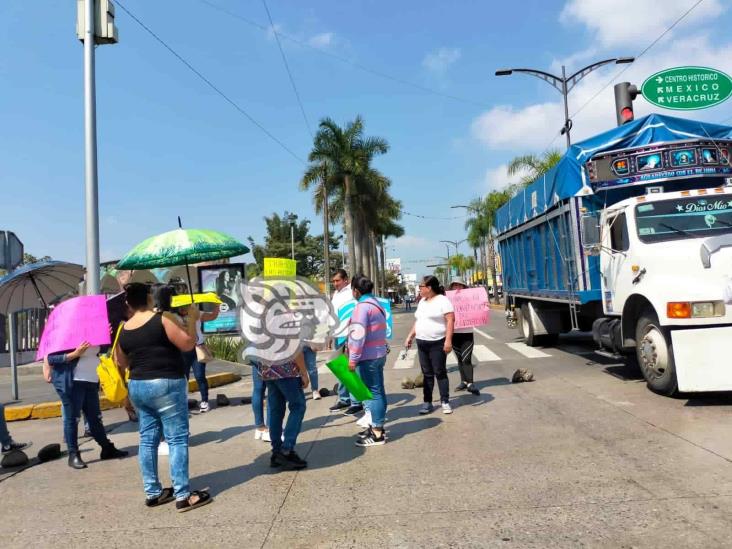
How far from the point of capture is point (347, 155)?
3506cm

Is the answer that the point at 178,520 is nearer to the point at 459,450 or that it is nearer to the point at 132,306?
the point at 132,306

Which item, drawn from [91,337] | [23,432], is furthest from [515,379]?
[23,432]

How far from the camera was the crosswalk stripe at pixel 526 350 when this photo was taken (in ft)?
39.7

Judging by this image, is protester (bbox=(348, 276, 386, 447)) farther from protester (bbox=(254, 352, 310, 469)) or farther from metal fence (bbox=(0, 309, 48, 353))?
metal fence (bbox=(0, 309, 48, 353))

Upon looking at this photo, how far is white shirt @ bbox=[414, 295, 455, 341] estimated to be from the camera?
23.2ft

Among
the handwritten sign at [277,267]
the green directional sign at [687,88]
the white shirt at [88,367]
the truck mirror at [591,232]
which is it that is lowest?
the white shirt at [88,367]

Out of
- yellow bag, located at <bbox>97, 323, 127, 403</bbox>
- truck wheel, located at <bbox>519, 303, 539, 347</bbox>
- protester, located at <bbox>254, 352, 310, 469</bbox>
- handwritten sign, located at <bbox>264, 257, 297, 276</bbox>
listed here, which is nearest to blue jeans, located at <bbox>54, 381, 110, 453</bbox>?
yellow bag, located at <bbox>97, 323, 127, 403</bbox>

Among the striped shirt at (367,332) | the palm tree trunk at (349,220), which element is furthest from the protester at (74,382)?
the palm tree trunk at (349,220)

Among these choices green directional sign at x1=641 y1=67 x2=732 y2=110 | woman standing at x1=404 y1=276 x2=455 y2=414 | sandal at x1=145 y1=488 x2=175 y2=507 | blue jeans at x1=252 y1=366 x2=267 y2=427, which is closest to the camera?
sandal at x1=145 y1=488 x2=175 y2=507

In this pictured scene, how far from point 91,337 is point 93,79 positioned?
5188 millimetres

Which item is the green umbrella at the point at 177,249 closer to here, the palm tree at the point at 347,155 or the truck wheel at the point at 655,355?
the truck wheel at the point at 655,355

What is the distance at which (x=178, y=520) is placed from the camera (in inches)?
160

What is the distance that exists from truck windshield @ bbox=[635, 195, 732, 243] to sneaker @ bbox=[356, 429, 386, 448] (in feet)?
13.9

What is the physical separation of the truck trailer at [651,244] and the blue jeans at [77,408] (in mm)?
6042
